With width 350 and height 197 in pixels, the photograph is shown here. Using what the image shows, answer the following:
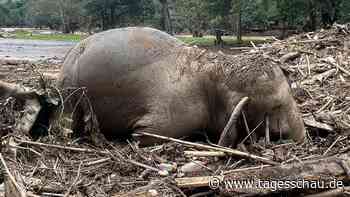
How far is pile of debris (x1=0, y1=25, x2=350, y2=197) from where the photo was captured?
3.92 metres

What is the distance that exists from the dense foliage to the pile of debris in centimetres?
2563

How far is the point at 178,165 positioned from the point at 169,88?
1148 mm

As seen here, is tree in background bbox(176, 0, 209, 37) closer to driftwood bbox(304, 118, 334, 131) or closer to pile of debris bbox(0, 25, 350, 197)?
driftwood bbox(304, 118, 334, 131)

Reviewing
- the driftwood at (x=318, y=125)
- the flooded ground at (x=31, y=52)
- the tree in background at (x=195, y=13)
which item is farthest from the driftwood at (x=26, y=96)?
the tree in background at (x=195, y=13)

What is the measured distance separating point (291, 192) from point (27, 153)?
227 cm

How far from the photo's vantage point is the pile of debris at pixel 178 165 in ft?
12.9

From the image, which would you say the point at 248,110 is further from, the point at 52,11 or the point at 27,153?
the point at 52,11

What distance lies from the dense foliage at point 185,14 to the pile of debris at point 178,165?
25.6m

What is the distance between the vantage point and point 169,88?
5582 mm

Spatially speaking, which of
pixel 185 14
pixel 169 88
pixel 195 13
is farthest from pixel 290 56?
pixel 185 14

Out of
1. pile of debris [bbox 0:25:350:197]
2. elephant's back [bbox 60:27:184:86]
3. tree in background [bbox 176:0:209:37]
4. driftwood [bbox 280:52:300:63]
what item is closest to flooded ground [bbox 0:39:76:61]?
driftwood [bbox 280:52:300:63]

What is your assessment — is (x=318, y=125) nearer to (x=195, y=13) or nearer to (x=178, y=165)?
(x=178, y=165)

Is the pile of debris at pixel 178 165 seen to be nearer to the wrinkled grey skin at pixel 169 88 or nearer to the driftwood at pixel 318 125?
the driftwood at pixel 318 125

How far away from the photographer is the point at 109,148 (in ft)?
17.9
